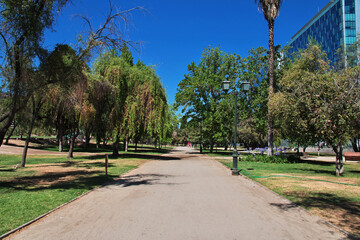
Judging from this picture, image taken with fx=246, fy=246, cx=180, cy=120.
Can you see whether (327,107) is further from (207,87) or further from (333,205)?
(207,87)

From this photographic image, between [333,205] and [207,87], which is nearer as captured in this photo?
[333,205]

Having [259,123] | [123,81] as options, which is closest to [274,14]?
[259,123]

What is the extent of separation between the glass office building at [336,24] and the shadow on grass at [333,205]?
6284 cm

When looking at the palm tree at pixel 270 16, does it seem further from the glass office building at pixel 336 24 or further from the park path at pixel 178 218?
the glass office building at pixel 336 24

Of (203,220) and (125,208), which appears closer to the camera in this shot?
(203,220)

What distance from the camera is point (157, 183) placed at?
9.94 metres

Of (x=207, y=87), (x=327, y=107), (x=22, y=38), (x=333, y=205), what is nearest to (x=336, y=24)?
(x=207, y=87)

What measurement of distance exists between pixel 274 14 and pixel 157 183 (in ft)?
66.5

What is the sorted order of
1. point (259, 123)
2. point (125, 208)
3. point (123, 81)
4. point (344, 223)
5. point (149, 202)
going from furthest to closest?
point (259, 123)
point (123, 81)
point (149, 202)
point (125, 208)
point (344, 223)

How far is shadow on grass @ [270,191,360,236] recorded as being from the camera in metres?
5.13

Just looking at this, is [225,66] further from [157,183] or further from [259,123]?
[157,183]

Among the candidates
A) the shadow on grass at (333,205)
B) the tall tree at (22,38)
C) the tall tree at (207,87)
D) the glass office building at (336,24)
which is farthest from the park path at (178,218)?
the glass office building at (336,24)

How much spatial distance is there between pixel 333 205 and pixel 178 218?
4.24 m

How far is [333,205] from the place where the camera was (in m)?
6.51
